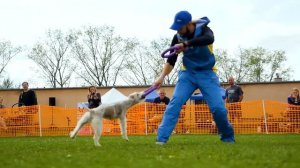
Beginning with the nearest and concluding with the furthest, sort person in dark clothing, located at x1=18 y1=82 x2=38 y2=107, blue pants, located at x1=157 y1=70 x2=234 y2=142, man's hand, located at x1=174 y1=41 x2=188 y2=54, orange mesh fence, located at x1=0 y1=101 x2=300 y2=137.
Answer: man's hand, located at x1=174 y1=41 x2=188 y2=54
blue pants, located at x1=157 y1=70 x2=234 y2=142
orange mesh fence, located at x1=0 y1=101 x2=300 y2=137
person in dark clothing, located at x1=18 y1=82 x2=38 y2=107

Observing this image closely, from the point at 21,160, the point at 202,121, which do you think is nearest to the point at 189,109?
the point at 202,121

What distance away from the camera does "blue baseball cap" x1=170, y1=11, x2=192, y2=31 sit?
7.54 m

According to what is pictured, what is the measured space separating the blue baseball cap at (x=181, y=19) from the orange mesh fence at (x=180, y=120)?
9.15 m

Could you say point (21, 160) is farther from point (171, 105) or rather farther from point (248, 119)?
point (248, 119)

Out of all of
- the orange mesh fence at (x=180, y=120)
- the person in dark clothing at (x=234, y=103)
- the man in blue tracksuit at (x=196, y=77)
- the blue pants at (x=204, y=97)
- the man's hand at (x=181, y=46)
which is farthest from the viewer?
the person in dark clothing at (x=234, y=103)

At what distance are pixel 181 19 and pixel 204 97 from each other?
141 centimetres

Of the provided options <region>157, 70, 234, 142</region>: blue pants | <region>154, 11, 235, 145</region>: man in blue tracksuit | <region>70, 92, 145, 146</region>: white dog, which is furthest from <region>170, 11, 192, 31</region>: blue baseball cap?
<region>70, 92, 145, 146</region>: white dog

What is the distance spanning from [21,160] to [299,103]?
12725 mm

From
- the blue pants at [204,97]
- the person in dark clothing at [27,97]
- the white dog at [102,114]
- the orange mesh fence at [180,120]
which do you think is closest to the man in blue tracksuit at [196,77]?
the blue pants at [204,97]

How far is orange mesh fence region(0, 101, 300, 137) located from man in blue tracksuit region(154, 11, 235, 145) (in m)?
8.37

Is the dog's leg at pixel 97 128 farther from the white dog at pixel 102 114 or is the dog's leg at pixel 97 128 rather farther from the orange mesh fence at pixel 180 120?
the orange mesh fence at pixel 180 120

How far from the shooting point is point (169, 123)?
8.00m

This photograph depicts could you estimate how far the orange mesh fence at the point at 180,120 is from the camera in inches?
643

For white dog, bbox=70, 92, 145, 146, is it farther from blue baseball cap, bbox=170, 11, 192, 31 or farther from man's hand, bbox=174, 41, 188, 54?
blue baseball cap, bbox=170, 11, 192, 31
